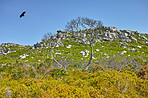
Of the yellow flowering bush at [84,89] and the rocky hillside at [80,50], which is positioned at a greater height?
the rocky hillside at [80,50]

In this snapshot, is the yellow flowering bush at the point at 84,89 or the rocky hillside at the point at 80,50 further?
the rocky hillside at the point at 80,50

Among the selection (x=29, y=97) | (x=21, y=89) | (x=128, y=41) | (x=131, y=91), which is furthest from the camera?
(x=128, y=41)

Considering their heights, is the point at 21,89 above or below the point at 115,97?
above

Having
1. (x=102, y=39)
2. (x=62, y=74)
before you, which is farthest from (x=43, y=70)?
(x=102, y=39)

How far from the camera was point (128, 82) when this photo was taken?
6.01 meters

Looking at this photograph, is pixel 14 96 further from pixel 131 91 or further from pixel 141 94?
pixel 141 94

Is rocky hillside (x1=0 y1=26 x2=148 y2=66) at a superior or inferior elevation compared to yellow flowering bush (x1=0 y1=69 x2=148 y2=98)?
superior

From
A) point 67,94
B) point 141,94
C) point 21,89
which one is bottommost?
point 141,94

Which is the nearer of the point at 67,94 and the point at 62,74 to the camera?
the point at 67,94

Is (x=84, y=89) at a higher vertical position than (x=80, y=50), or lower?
lower

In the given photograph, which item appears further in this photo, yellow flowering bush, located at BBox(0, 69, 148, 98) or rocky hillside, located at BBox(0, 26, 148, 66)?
rocky hillside, located at BBox(0, 26, 148, 66)

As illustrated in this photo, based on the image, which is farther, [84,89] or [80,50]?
[80,50]

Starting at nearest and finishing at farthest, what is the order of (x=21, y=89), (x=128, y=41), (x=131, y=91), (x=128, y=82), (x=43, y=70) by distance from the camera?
(x=21, y=89) < (x=131, y=91) < (x=128, y=82) < (x=43, y=70) < (x=128, y=41)

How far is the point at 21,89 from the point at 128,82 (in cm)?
553
